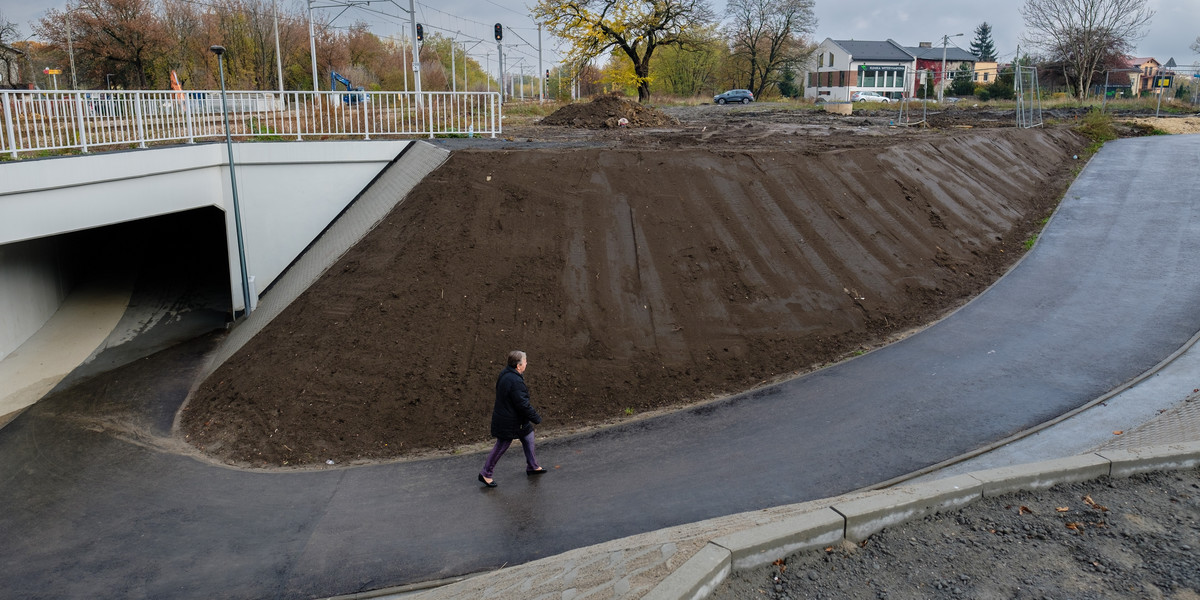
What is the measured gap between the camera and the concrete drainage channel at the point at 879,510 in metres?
5.62

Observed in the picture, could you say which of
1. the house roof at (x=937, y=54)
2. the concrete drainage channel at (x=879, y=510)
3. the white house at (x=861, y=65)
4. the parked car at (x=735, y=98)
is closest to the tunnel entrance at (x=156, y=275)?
the concrete drainage channel at (x=879, y=510)

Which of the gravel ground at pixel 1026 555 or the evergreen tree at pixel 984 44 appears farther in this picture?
the evergreen tree at pixel 984 44

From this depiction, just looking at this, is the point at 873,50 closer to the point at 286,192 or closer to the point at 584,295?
the point at 286,192

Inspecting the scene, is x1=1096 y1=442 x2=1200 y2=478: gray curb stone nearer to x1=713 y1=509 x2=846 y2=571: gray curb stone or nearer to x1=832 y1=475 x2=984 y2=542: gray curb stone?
x1=832 y1=475 x2=984 y2=542: gray curb stone

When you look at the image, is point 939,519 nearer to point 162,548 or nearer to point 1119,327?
point 162,548

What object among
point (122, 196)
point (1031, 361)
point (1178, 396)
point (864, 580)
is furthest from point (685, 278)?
point (122, 196)

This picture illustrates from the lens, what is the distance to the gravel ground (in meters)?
5.64

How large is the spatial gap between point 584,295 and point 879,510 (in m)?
7.77

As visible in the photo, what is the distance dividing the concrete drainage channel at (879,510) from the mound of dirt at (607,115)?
22.0 meters

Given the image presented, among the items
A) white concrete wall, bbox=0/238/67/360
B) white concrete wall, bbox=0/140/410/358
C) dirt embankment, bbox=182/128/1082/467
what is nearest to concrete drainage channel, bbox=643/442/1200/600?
dirt embankment, bbox=182/128/1082/467

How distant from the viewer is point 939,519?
662 centimetres

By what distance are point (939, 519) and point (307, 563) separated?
639 centimetres

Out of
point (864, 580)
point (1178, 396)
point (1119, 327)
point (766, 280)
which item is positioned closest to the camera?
point (864, 580)

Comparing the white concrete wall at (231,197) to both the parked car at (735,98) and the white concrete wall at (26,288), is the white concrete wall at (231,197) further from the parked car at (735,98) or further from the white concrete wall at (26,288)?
the parked car at (735,98)
